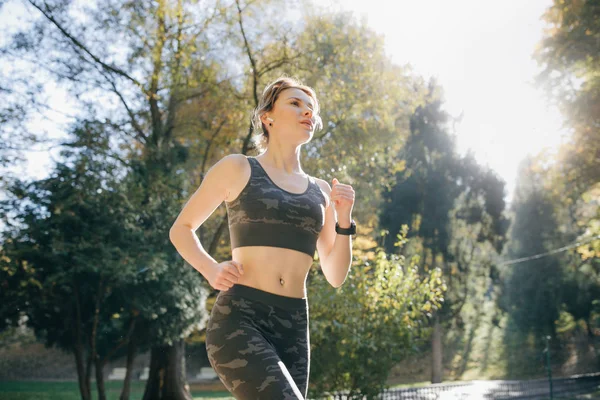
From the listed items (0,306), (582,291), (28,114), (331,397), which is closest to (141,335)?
(0,306)

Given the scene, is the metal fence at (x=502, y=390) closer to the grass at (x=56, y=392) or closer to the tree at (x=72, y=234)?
the tree at (x=72, y=234)

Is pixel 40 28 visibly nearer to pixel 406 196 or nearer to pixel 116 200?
pixel 116 200

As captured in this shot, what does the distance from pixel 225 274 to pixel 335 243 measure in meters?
0.60

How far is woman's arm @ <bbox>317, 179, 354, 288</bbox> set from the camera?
8.29 feet

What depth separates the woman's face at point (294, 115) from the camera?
2619 mm

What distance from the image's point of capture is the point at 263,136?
A: 279 centimetres

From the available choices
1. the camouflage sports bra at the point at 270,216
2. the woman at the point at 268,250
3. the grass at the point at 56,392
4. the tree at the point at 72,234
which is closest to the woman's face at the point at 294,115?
the woman at the point at 268,250

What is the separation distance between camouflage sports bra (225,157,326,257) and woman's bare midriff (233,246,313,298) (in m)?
0.03

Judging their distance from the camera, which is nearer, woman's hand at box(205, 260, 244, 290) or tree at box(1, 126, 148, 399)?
woman's hand at box(205, 260, 244, 290)

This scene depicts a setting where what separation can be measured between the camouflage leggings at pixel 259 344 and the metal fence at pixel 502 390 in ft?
27.4

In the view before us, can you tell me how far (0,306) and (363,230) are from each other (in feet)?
25.8

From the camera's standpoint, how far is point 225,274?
2.19 metres

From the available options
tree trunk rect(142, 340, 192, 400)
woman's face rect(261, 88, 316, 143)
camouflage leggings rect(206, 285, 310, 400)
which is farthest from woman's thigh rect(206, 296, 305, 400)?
tree trunk rect(142, 340, 192, 400)

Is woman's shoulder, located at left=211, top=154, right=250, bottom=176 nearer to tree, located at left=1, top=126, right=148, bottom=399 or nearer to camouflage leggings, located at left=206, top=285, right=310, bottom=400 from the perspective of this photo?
camouflage leggings, located at left=206, top=285, right=310, bottom=400
